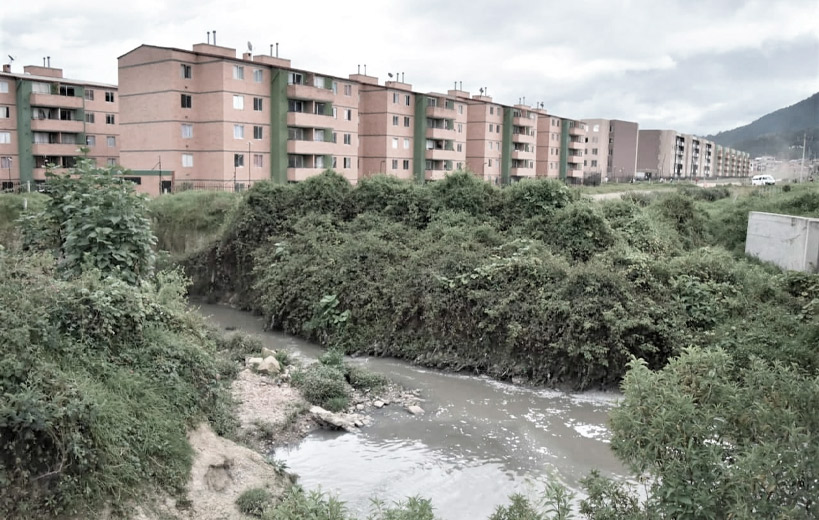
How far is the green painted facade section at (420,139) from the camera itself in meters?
51.0

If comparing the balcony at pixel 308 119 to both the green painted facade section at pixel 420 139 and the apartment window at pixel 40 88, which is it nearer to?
the green painted facade section at pixel 420 139

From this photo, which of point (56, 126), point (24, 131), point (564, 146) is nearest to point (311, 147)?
point (56, 126)

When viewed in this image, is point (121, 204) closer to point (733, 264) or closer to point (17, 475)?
point (17, 475)

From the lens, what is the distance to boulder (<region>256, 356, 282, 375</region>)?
45.4 ft

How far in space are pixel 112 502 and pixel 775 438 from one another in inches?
242

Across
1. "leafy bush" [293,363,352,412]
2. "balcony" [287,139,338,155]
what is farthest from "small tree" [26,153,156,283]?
"balcony" [287,139,338,155]

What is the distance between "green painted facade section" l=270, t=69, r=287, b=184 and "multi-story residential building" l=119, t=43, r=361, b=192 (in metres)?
0.06

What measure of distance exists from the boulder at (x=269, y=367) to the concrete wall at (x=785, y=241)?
13894mm

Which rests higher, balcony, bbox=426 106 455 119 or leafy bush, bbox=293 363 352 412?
balcony, bbox=426 106 455 119

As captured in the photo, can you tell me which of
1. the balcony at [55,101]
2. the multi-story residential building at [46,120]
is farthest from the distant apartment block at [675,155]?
the balcony at [55,101]

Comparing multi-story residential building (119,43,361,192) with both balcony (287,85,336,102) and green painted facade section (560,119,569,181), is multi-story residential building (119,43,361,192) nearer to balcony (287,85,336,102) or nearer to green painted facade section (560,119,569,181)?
balcony (287,85,336,102)

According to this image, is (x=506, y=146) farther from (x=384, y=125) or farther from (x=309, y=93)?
(x=309, y=93)

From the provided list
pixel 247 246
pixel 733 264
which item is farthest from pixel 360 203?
pixel 733 264

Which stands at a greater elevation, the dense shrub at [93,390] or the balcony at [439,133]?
the balcony at [439,133]
